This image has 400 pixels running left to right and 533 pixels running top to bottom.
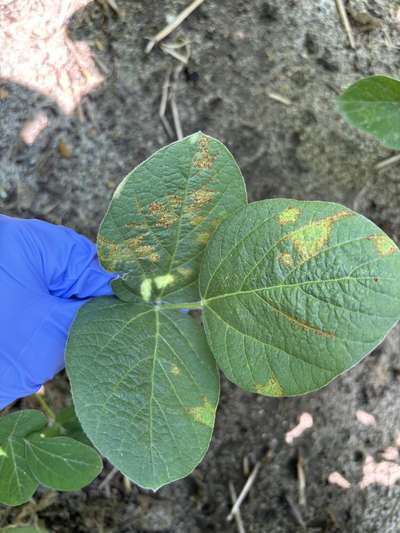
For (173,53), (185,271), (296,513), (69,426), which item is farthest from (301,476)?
(173,53)

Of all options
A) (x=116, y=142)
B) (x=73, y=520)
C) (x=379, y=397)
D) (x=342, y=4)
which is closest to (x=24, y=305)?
(x=116, y=142)

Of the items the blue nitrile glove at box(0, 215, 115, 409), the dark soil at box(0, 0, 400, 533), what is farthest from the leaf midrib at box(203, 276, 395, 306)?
the dark soil at box(0, 0, 400, 533)

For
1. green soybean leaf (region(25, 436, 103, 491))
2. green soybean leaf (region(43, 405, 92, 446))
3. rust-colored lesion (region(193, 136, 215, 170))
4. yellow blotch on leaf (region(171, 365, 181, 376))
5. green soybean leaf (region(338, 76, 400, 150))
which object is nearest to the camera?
rust-colored lesion (region(193, 136, 215, 170))

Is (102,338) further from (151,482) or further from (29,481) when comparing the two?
(29,481)

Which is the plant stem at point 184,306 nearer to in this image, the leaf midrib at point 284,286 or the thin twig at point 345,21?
the leaf midrib at point 284,286

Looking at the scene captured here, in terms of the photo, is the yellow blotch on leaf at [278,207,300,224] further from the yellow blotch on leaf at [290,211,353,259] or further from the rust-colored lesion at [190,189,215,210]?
the rust-colored lesion at [190,189,215,210]

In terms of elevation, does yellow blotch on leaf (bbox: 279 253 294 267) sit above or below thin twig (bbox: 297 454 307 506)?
above
